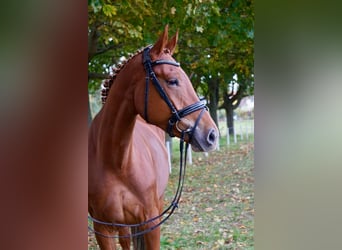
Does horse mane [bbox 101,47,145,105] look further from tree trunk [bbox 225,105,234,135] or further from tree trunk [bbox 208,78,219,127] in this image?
tree trunk [bbox 225,105,234,135]

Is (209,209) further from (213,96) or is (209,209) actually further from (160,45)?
(160,45)

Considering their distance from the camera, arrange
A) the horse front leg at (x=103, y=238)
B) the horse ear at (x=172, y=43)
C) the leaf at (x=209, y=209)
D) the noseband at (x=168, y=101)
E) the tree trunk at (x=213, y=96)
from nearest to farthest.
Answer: the noseband at (x=168, y=101)
the horse ear at (x=172, y=43)
the horse front leg at (x=103, y=238)
the tree trunk at (x=213, y=96)
the leaf at (x=209, y=209)

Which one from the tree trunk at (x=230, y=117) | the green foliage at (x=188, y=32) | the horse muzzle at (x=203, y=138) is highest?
the green foliage at (x=188, y=32)

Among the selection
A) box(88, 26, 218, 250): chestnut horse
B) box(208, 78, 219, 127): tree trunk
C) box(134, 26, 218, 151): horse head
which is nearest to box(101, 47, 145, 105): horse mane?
box(88, 26, 218, 250): chestnut horse

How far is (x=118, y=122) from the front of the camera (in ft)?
5.94

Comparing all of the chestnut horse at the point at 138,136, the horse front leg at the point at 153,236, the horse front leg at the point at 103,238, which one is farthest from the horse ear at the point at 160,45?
the horse front leg at the point at 103,238

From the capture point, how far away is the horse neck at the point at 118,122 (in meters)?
1.80

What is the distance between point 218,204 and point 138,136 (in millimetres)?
546

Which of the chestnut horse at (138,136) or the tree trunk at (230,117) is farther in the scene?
the tree trunk at (230,117)

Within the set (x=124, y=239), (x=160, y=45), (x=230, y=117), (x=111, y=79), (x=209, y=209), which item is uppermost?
(x=160, y=45)

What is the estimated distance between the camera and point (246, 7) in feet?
7.10

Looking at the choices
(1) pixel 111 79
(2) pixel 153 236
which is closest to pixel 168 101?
(1) pixel 111 79

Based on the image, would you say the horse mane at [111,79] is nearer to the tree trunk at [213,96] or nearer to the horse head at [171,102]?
the horse head at [171,102]

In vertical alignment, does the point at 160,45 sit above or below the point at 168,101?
above
